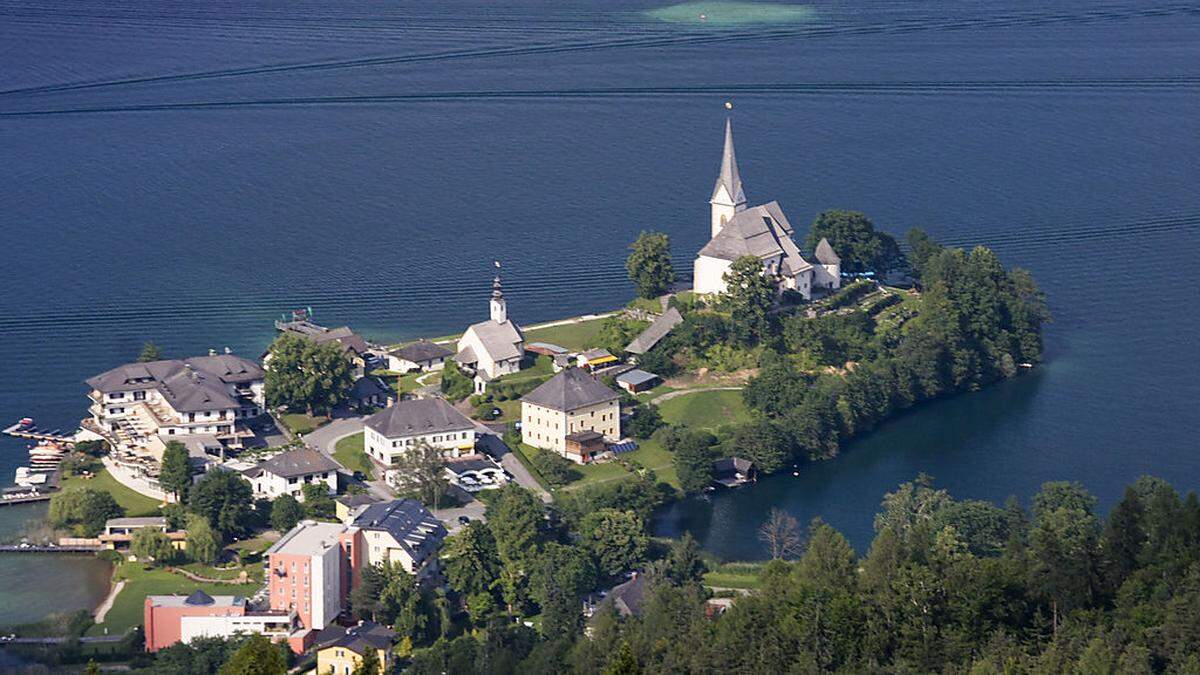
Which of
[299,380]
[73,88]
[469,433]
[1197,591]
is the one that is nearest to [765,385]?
[469,433]

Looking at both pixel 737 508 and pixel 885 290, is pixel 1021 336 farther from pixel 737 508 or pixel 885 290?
pixel 737 508

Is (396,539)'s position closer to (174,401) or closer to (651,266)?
(174,401)

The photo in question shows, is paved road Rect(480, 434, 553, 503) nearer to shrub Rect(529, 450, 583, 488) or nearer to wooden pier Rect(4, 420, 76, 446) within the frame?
shrub Rect(529, 450, 583, 488)

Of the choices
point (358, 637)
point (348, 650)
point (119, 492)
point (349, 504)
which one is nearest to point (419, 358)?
point (349, 504)

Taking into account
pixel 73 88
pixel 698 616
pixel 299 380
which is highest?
pixel 73 88

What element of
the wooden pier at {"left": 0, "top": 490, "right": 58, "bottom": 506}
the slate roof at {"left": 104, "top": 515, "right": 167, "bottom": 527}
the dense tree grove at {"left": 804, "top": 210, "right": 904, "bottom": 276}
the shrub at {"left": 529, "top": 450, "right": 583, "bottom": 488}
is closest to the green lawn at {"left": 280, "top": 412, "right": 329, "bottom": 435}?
the slate roof at {"left": 104, "top": 515, "right": 167, "bottom": 527}

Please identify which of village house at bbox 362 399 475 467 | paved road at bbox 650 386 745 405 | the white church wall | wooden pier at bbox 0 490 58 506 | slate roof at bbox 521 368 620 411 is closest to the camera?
wooden pier at bbox 0 490 58 506
